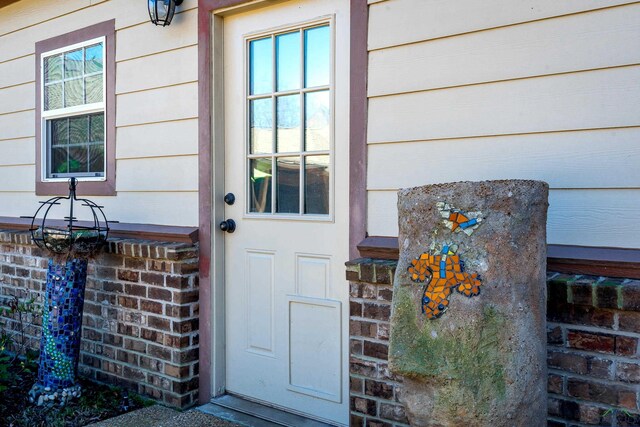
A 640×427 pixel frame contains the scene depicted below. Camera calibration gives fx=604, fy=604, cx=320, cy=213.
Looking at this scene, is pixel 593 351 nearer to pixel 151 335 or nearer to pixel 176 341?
pixel 176 341

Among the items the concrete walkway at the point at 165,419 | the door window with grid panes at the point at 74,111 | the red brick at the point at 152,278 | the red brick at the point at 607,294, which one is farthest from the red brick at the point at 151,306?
the red brick at the point at 607,294

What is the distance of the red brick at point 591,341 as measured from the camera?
2275 mm

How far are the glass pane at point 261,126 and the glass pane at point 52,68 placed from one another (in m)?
2.06

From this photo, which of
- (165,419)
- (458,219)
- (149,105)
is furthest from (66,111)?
(458,219)

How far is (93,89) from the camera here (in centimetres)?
449

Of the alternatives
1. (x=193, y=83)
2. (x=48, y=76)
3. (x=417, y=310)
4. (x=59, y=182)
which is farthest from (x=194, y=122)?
(x=417, y=310)

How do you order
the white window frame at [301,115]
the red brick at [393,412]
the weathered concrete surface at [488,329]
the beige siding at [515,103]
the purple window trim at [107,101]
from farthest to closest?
1. the purple window trim at [107,101]
2. the white window frame at [301,115]
3. the red brick at [393,412]
4. the beige siding at [515,103]
5. the weathered concrete surface at [488,329]

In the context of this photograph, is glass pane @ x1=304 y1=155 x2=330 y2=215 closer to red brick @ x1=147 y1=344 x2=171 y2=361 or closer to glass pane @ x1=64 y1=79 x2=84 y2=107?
red brick @ x1=147 y1=344 x2=171 y2=361

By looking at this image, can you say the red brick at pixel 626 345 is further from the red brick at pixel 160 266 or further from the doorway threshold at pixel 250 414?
the red brick at pixel 160 266

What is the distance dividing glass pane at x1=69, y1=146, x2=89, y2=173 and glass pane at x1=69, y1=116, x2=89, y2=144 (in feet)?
0.20

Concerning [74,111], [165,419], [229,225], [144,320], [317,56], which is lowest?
[165,419]

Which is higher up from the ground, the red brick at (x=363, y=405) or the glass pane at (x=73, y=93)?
the glass pane at (x=73, y=93)

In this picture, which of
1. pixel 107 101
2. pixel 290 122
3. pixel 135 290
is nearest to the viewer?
pixel 290 122

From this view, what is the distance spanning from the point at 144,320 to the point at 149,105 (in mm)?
1421
